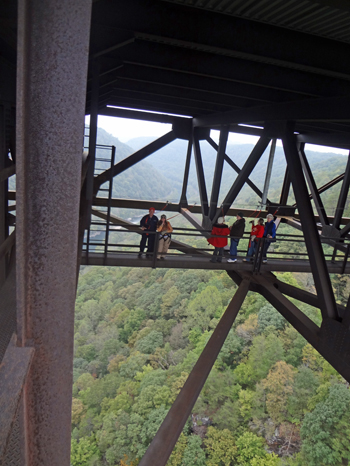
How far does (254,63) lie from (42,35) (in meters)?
5.24

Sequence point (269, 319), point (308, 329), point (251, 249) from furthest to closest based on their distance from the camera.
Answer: point (269, 319)
point (251, 249)
point (308, 329)

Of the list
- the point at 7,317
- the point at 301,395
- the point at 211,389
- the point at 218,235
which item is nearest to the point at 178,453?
the point at 211,389

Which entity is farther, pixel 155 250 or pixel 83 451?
pixel 83 451

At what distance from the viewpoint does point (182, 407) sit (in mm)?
4078

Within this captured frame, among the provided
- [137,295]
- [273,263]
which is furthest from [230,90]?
[137,295]

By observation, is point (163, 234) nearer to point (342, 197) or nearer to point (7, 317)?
point (7, 317)

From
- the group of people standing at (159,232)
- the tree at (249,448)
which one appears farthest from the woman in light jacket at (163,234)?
the tree at (249,448)

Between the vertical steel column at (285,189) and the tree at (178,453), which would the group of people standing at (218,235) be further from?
the tree at (178,453)

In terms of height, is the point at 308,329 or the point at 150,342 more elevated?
the point at 308,329

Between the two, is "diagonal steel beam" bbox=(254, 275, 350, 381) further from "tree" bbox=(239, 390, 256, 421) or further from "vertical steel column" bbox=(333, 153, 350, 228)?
"tree" bbox=(239, 390, 256, 421)

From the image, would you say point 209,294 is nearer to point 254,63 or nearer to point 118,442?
point 118,442

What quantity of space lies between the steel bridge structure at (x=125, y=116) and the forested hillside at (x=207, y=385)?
77.6ft

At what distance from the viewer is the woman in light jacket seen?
7.43 meters

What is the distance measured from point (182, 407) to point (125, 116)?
9.75m
